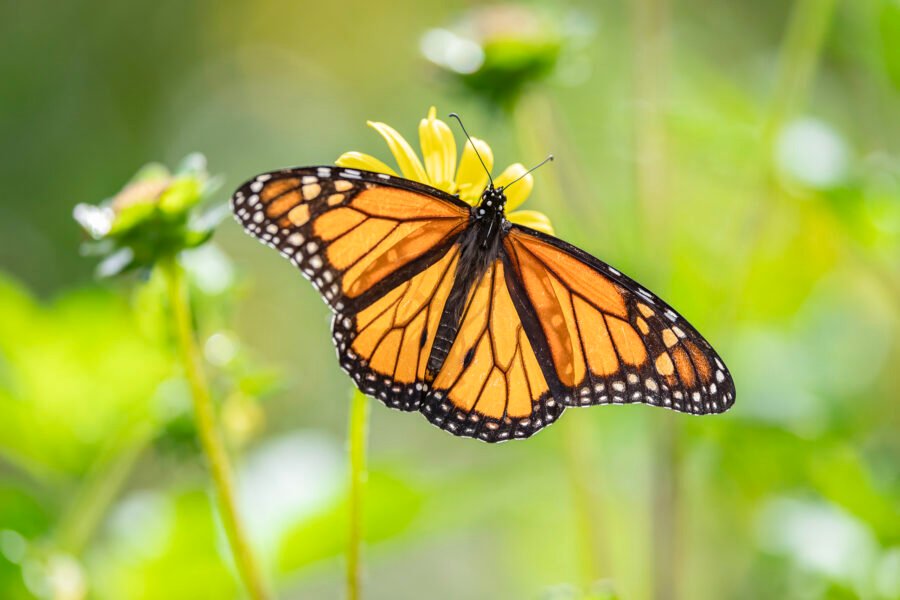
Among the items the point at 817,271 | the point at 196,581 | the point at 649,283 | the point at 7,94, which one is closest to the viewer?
the point at 196,581

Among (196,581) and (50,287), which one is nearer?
(196,581)

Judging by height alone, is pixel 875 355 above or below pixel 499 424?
above

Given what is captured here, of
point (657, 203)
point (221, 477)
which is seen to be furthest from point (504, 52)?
point (221, 477)

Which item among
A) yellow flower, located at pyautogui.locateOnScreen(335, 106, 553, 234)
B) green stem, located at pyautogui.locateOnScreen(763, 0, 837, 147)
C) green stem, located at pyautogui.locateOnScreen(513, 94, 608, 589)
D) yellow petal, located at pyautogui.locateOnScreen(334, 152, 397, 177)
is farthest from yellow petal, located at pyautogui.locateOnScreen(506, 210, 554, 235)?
green stem, located at pyautogui.locateOnScreen(763, 0, 837, 147)

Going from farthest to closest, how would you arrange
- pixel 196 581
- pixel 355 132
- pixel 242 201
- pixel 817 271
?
1. pixel 355 132
2. pixel 817 271
3. pixel 196 581
4. pixel 242 201

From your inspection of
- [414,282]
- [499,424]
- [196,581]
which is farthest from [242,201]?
[196,581]

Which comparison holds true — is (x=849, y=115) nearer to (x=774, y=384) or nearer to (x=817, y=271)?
(x=817, y=271)
